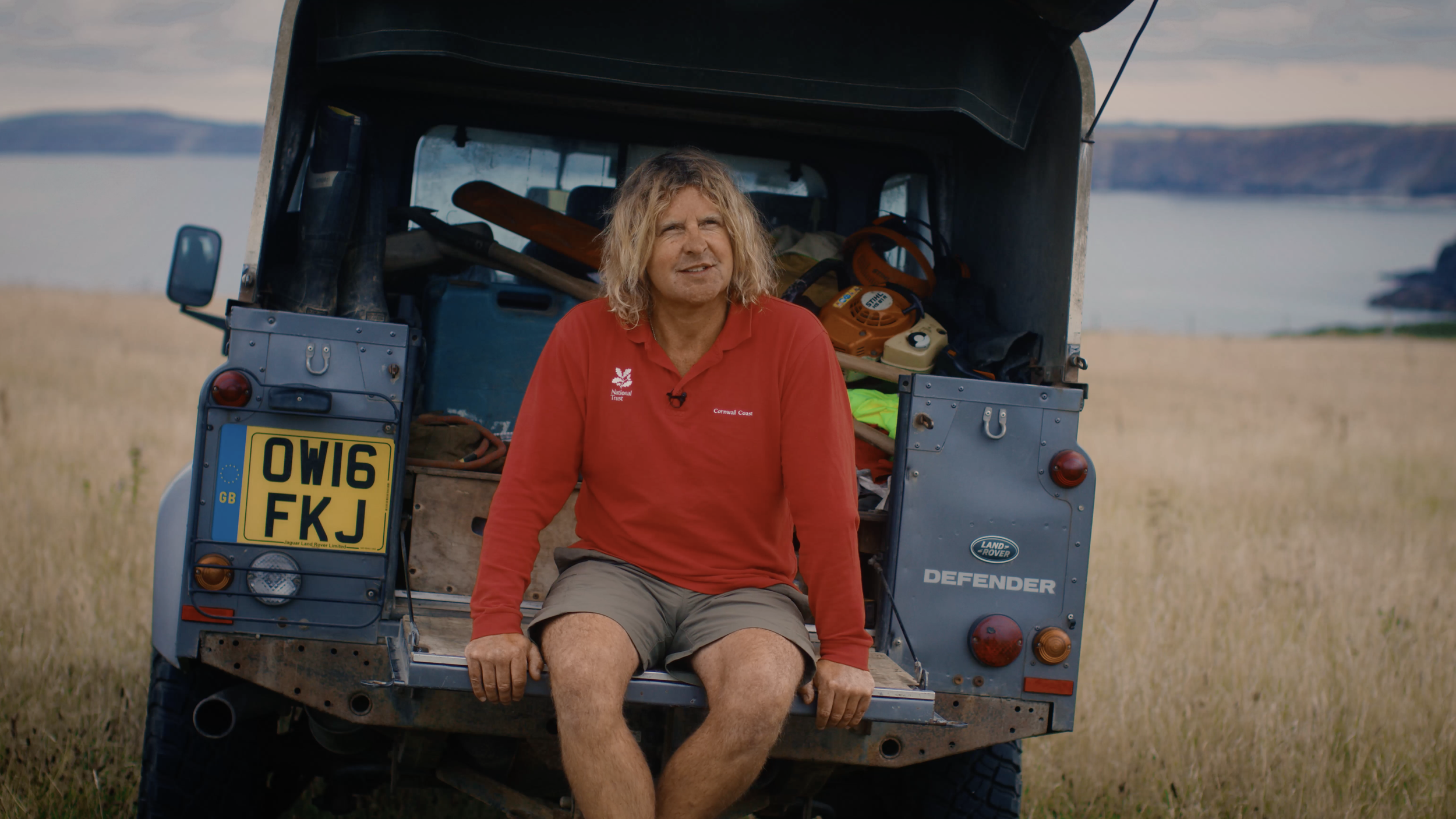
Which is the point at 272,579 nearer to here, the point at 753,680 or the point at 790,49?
the point at 753,680

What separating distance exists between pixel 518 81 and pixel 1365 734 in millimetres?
4057

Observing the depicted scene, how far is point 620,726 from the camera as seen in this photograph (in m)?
2.50

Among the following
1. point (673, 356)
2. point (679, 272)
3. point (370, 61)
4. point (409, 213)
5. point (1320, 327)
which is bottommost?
point (673, 356)

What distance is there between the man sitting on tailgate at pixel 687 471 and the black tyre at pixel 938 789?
3.01 ft

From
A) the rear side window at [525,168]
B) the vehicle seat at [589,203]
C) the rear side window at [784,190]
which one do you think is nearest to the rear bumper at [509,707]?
the rear side window at [525,168]

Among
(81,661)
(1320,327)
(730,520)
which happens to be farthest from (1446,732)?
(1320,327)

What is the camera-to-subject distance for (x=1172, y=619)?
592 cm

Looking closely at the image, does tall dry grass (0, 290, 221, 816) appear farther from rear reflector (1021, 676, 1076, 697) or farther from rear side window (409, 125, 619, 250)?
rear reflector (1021, 676, 1076, 697)

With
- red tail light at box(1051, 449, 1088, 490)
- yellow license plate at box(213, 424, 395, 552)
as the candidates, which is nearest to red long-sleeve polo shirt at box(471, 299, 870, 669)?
yellow license plate at box(213, 424, 395, 552)

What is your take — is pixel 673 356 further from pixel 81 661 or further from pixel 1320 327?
pixel 1320 327

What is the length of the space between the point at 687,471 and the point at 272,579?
1.07 metres

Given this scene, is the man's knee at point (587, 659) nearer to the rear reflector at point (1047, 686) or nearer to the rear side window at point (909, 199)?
the rear reflector at point (1047, 686)

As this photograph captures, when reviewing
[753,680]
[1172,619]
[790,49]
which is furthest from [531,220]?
[1172,619]

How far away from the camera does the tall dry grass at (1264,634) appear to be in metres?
4.29
